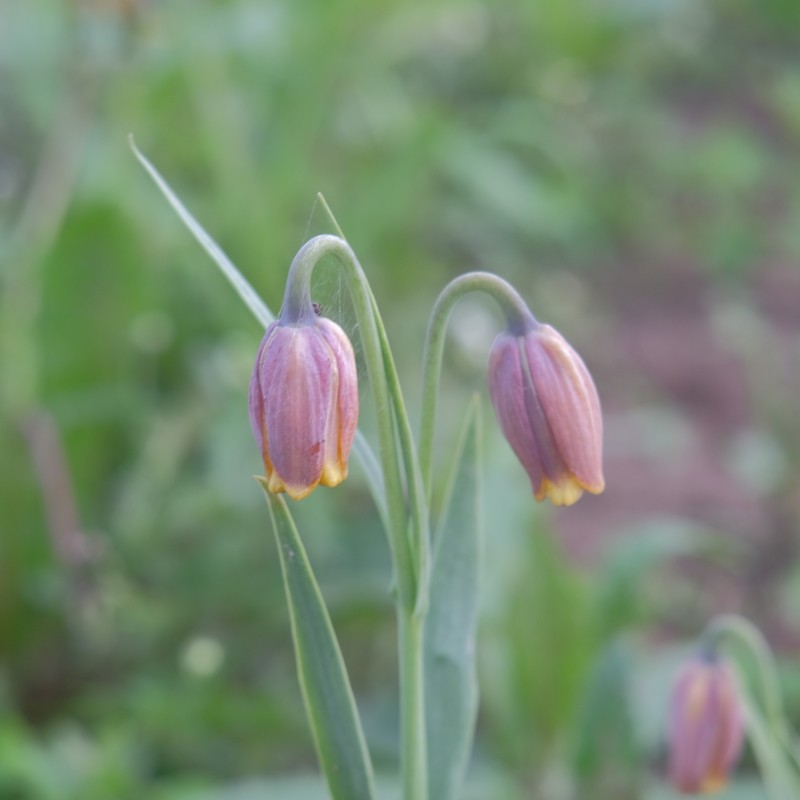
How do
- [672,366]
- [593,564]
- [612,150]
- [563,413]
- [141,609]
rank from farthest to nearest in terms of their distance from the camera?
1. [612,150]
2. [672,366]
3. [593,564]
4. [141,609]
5. [563,413]

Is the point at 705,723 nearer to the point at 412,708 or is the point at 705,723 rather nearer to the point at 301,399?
the point at 412,708

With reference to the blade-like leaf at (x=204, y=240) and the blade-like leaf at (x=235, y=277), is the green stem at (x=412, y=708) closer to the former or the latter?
the blade-like leaf at (x=235, y=277)

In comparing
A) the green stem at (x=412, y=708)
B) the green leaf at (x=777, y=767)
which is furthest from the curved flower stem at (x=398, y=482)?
the green leaf at (x=777, y=767)

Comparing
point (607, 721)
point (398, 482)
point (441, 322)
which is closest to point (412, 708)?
point (398, 482)

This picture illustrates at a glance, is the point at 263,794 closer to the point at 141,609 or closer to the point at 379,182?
the point at 141,609

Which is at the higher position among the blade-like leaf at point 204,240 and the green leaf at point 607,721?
the blade-like leaf at point 204,240

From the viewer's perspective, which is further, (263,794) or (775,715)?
(263,794)

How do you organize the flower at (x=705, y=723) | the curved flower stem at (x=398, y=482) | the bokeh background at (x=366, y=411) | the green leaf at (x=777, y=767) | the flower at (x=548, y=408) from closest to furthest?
1. the curved flower stem at (x=398, y=482)
2. the flower at (x=548, y=408)
3. the green leaf at (x=777, y=767)
4. the flower at (x=705, y=723)
5. the bokeh background at (x=366, y=411)

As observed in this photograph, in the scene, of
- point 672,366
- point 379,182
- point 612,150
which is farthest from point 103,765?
point 612,150
